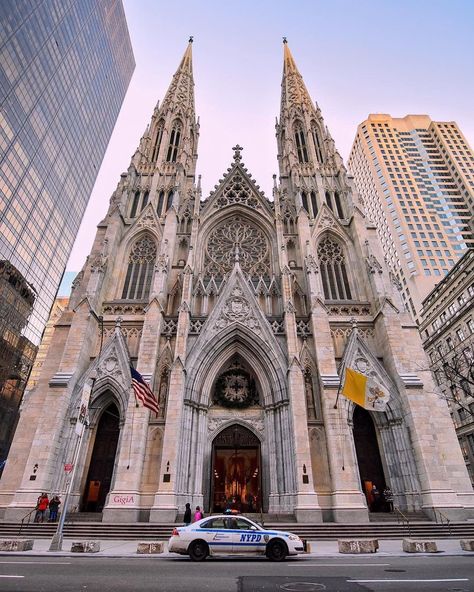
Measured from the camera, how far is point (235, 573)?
727 cm

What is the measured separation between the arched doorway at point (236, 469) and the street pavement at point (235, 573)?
1059 cm

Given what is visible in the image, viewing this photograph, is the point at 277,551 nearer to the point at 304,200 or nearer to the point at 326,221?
the point at 326,221

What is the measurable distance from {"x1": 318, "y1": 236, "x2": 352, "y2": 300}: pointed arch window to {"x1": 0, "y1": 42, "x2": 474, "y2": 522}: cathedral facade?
11cm

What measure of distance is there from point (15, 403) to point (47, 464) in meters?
38.9

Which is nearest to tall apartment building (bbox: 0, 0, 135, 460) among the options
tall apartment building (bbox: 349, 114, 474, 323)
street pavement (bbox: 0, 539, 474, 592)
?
street pavement (bbox: 0, 539, 474, 592)

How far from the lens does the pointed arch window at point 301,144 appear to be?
112ft

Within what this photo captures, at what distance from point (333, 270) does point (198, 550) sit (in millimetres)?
20971

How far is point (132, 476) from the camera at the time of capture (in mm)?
17250

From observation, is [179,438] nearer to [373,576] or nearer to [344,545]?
[344,545]

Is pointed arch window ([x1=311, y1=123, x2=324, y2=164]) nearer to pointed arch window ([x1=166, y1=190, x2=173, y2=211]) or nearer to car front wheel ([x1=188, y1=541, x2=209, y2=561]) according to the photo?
pointed arch window ([x1=166, y1=190, x2=173, y2=211])

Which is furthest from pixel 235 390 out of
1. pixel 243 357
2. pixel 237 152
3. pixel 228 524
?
pixel 237 152

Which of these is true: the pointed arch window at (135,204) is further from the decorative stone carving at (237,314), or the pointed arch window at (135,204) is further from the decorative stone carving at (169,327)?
the decorative stone carving at (237,314)

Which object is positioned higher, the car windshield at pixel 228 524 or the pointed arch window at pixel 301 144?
the pointed arch window at pixel 301 144

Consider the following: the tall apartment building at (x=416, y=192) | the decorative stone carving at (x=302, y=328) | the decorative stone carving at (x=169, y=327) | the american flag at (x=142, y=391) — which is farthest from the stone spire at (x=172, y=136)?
the tall apartment building at (x=416, y=192)
